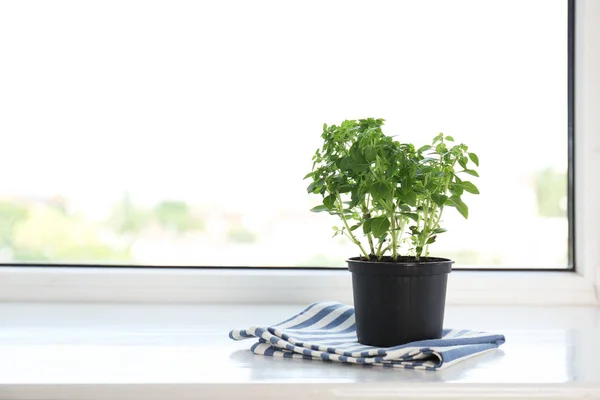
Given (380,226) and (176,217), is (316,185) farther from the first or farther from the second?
(176,217)

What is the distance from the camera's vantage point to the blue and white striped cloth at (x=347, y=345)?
0.89 meters

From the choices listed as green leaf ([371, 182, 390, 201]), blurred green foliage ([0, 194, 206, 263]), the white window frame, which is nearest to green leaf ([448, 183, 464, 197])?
green leaf ([371, 182, 390, 201])

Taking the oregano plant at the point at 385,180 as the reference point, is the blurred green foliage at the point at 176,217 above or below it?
below

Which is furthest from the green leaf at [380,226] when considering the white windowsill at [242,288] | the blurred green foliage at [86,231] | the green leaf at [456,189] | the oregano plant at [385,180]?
the blurred green foliage at [86,231]

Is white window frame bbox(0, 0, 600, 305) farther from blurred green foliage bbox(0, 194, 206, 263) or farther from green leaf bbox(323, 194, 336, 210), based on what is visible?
green leaf bbox(323, 194, 336, 210)

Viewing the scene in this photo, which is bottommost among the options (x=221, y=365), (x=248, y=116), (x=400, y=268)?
(x=221, y=365)

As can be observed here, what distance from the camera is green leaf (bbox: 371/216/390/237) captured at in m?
0.93

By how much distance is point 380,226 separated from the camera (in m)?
0.93

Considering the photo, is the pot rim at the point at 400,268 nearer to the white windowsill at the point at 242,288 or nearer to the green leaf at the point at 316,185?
the green leaf at the point at 316,185

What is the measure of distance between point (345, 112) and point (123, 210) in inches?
20.2

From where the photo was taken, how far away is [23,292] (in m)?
1.45

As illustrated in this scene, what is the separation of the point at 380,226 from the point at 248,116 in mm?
683

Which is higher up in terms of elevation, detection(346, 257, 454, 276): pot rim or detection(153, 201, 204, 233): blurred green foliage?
detection(153, 201, 204, 233): blurred green foliage

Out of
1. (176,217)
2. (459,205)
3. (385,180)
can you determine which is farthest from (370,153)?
(176,217)
